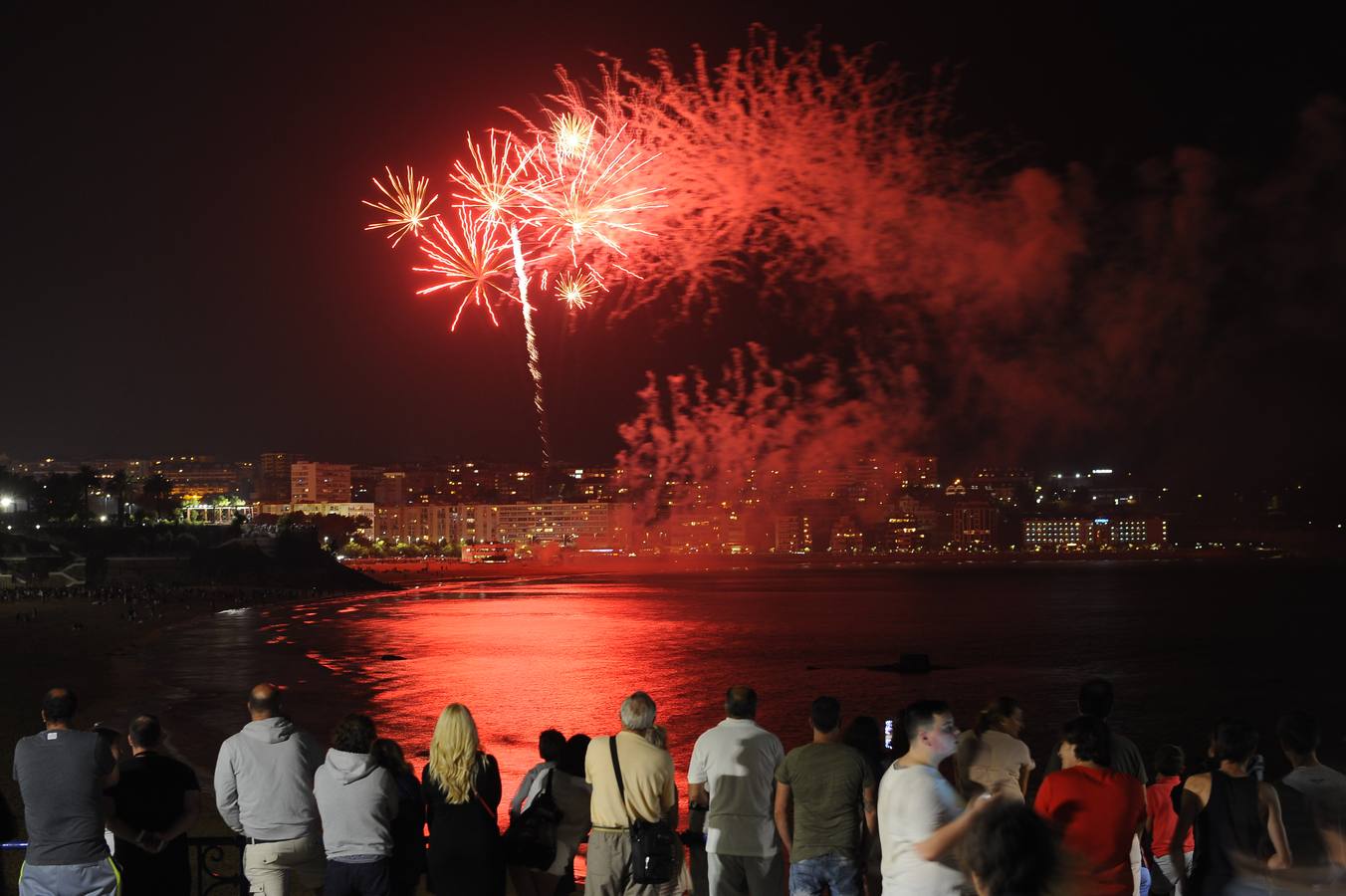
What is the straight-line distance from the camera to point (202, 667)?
3800 centimetres

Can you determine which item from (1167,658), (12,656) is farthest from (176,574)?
(1167,658)

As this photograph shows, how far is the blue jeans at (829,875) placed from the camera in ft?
17.9

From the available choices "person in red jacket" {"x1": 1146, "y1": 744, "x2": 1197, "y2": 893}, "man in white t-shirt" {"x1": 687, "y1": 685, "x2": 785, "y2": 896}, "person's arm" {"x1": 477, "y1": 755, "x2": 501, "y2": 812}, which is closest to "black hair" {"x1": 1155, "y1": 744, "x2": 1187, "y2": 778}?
"person in red jacket" {"x1": 1146, "y1": 744, "x2": 1197, "y2": 893}

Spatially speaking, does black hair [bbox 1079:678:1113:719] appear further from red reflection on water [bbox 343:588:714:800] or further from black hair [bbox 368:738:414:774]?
red reflection on water [bbox 343:588:714:800]

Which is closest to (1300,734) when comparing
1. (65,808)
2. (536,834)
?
(536,834)

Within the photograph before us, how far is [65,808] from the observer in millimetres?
5320

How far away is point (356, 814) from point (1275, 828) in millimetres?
3752

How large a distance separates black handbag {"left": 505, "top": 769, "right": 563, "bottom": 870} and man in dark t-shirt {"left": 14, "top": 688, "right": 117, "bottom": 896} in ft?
5.66

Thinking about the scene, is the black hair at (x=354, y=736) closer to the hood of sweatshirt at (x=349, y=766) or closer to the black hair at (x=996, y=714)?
the hood of sweatshirt at (x=349, y=766)

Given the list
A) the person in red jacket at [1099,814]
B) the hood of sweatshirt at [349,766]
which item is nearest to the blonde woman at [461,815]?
the hood of sweatshirt at [349,766]

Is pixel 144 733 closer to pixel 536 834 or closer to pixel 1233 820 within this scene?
pixel 536 834

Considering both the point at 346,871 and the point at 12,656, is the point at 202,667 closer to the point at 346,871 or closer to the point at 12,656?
the point at 12,656

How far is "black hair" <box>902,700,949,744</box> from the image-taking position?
14.2 ft

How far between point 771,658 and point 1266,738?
72.5 feet
